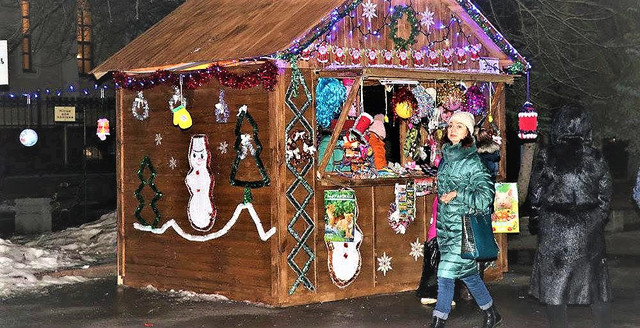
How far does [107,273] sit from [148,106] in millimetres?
2844

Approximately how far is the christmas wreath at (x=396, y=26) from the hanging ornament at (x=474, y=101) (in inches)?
39.2

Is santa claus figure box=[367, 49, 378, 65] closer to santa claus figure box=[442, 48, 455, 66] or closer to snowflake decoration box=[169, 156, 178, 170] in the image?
santa claus figure box=[442, 48, 455, 66]

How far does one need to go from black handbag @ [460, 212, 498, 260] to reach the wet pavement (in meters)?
1.40

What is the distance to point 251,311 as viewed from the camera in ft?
36.8

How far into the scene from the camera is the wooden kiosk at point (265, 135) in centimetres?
1131

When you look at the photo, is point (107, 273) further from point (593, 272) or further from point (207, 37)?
point (593, 272)

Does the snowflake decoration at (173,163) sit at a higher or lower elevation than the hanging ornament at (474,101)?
lower

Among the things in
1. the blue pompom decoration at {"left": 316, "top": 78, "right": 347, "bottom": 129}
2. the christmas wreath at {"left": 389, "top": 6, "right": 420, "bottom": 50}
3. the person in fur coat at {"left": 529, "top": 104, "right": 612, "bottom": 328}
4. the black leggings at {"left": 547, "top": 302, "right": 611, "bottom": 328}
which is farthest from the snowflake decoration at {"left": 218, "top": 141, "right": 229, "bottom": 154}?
the black leggings at {"left": 547, "top": 302, "right": 611, "bottom": 328}

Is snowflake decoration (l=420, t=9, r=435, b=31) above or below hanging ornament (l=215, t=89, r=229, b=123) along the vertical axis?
above

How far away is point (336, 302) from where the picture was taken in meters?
11.7

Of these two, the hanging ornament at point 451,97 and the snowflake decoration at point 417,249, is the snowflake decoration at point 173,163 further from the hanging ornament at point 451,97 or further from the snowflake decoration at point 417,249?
the hanging ornament at point 451,97

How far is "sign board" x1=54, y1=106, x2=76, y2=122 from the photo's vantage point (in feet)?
84.8

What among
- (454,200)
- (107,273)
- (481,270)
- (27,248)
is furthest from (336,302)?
(27,248)

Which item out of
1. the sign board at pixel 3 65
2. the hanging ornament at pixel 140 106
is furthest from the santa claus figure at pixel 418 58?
the sign board at pixel 3 65
